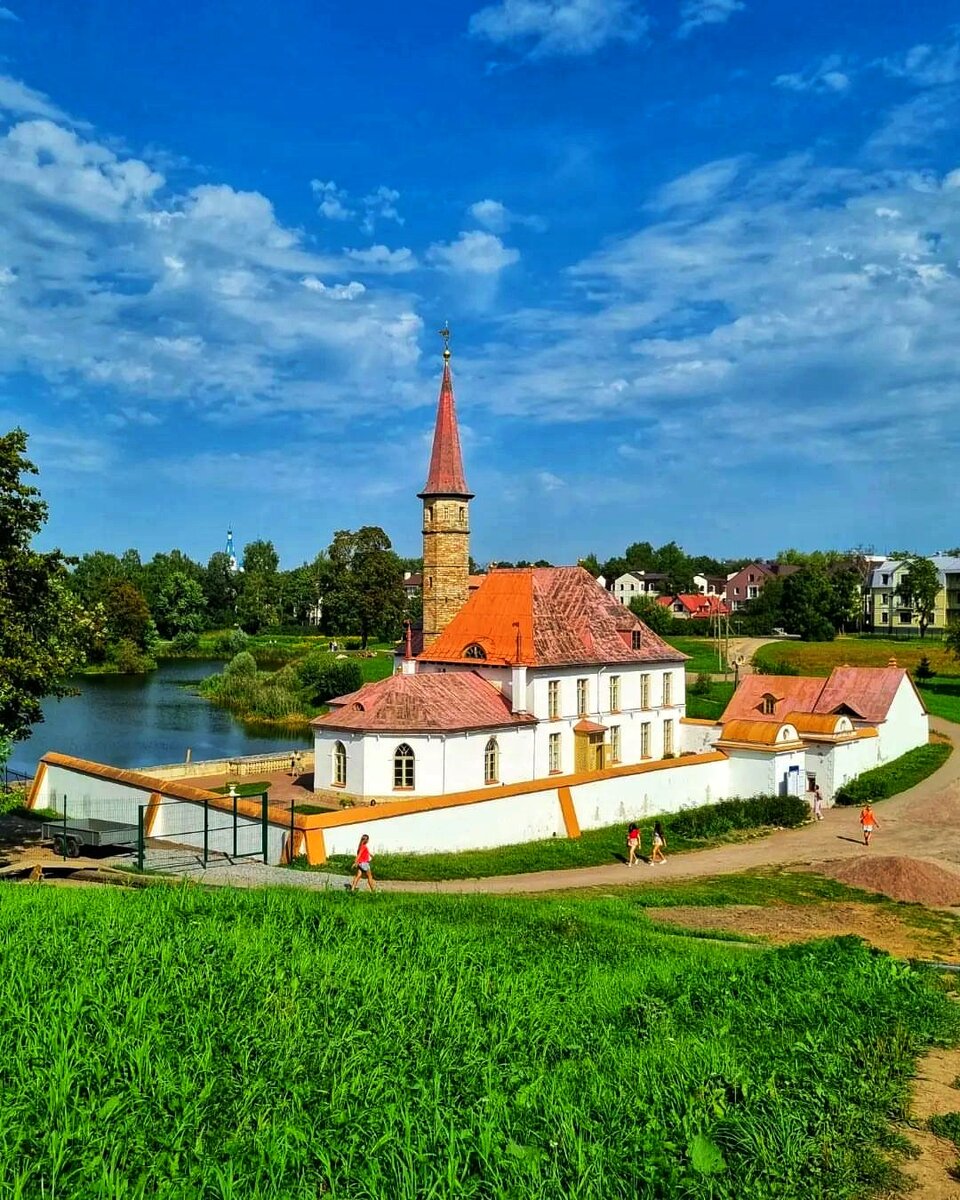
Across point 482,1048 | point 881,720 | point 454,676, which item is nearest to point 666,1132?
point 482,1048

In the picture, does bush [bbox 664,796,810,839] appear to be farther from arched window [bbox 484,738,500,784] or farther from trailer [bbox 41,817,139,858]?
trailer [bbox 41,817,139,858]

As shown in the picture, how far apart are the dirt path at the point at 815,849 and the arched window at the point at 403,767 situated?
8.04 metres

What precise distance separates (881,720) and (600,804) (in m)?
16.6

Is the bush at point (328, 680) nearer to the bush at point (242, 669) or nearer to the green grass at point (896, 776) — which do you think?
the bush at point (242, 669)

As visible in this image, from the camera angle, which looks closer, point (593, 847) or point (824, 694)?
point (593, 847)

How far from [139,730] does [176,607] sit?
54.1 metres

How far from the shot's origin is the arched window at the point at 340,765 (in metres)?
31.1

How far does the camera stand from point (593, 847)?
86.2 feet

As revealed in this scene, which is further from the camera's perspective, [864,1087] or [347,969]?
[347,969]

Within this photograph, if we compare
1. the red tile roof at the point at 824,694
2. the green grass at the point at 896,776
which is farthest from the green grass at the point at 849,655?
the red tile roof at the point at 824,694

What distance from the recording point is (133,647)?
8825 cm

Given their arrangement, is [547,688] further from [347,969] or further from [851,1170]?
[851,1170]

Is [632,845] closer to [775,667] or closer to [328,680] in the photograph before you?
[328,680]

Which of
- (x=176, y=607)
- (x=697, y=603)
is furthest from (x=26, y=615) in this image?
(x=697, y=603)
